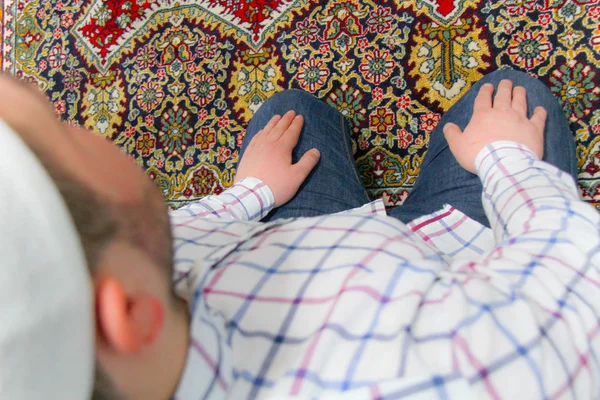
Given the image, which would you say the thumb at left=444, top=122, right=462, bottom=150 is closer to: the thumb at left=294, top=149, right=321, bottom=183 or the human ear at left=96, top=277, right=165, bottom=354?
the thumb at left=294, top=149, right=321, bottom=183

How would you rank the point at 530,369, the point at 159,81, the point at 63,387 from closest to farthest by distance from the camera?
the point at 63,387, the point at 530,369, the point at 159,81

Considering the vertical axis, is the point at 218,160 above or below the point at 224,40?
below

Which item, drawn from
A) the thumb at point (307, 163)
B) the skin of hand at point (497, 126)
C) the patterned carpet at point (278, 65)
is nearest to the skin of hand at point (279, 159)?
the thumb at point (307, 163)

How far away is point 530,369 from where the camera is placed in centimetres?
40

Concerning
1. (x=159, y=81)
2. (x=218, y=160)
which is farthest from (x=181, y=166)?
(x=159, y=81)

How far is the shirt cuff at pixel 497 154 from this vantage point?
2.18 feet

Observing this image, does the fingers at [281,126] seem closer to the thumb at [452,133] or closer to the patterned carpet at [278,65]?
the patterned carpet at [278,65]

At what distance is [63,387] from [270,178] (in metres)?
0.58

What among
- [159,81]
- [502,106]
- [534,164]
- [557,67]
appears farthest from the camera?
[159,81]

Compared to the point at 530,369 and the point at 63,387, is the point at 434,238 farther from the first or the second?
the point at 63,387

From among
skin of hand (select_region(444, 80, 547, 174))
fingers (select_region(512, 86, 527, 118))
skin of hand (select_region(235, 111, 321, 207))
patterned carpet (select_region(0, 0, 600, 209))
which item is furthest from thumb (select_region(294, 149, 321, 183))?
fingers (select_region(512, 86, 527, 118))

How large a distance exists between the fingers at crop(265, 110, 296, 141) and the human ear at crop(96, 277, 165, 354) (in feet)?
1.95

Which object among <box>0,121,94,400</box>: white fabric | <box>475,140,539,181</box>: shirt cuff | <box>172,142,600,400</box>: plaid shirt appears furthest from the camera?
<box>475,140,539,181</box>: shirt cuff

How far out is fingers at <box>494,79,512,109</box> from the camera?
755 mm
